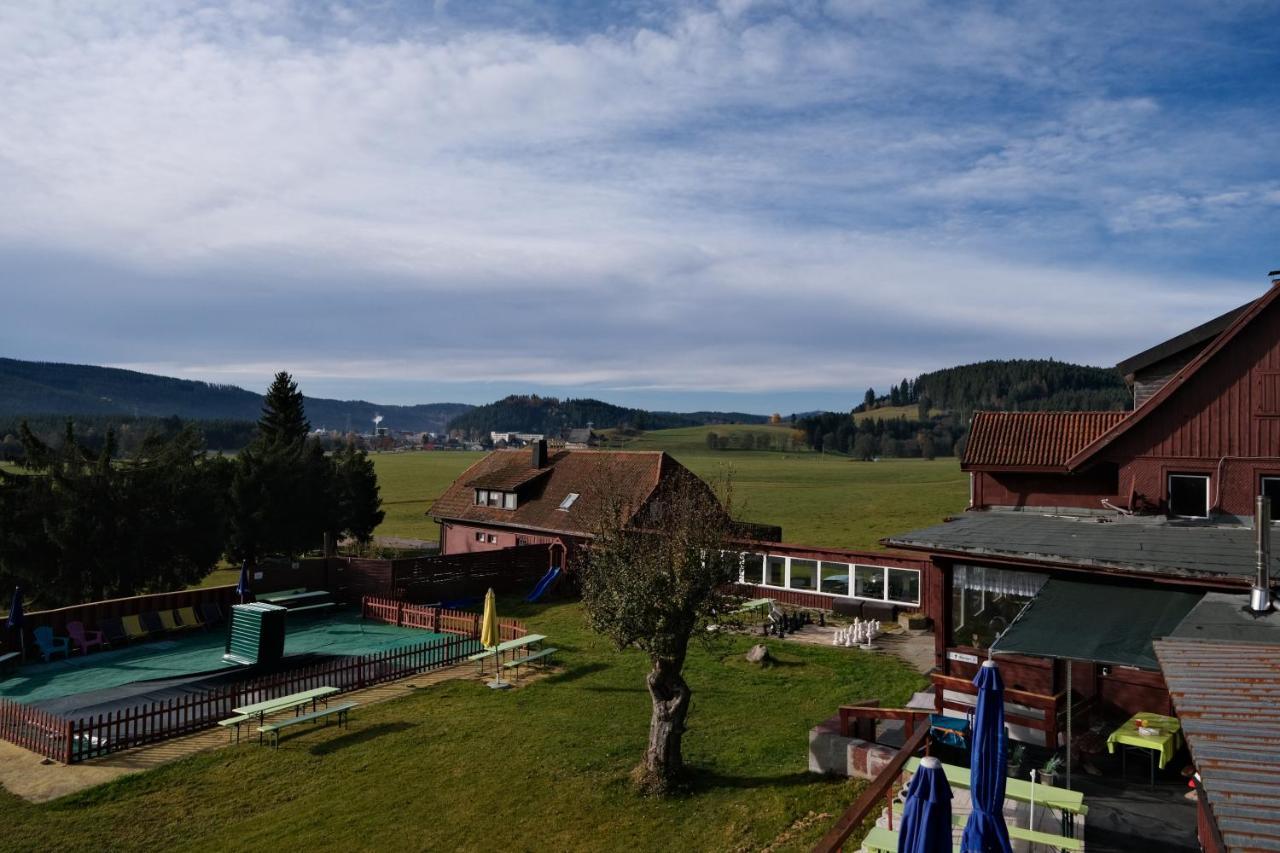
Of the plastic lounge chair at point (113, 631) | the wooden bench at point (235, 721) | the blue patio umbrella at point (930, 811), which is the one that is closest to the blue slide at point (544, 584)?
the plastic lounge chair at point (113, 631)

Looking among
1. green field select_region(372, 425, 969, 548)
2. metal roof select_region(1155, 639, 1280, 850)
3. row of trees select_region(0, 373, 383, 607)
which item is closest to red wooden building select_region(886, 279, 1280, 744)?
metal roof select_region(1155, 639, 1280, 850)

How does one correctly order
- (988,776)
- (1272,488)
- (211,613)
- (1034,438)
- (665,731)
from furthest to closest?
(211,613) < (1034,438) < (1272,488) < (665,731) < (988,776)

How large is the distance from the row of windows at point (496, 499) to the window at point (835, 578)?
58.8 feet

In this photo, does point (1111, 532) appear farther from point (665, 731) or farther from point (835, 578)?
point (835, 578)

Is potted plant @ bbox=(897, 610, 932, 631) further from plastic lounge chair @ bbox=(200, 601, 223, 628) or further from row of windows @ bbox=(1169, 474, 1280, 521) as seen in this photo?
plastic lounge chair @ bbox=(200, 601, 223, 628)

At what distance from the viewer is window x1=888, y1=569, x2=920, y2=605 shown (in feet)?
90.6

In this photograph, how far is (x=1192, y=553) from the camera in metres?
14.7

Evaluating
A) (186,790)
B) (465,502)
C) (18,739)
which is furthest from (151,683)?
(465,502)

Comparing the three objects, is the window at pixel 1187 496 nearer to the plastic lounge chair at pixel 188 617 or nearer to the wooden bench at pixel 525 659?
the wooden bench at pixel 525 659

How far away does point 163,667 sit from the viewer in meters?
23.8

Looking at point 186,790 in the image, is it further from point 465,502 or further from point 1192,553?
point 465,502

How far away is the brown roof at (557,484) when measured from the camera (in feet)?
124

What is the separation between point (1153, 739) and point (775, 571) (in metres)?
19.4

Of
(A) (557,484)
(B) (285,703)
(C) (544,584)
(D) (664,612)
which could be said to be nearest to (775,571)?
(C) (544,584)
